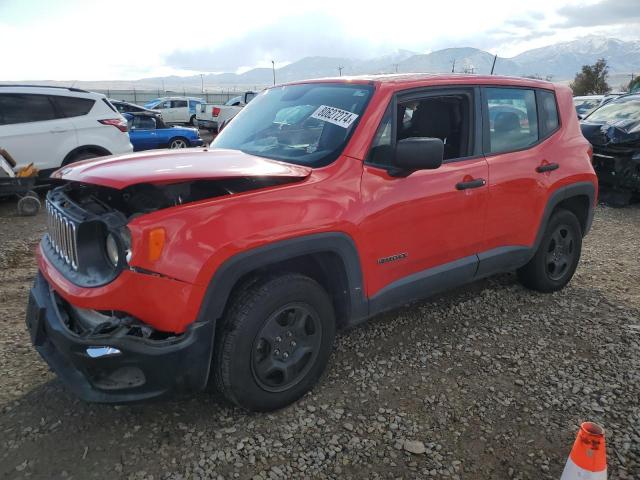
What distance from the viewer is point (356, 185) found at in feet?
9.04

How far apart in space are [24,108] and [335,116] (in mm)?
6778

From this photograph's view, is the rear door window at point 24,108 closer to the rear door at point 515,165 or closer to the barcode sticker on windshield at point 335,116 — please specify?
the barcode sticker on windshield at point 335,116

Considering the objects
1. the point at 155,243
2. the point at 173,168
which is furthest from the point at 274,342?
the point at 173,168

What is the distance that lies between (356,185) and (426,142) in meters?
0.46

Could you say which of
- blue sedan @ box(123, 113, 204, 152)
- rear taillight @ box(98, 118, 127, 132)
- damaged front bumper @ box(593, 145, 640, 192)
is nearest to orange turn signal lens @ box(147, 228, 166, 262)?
rear taillight @ box(98, 118, 127, 132)

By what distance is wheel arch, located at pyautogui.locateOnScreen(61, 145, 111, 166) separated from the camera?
26.1ft

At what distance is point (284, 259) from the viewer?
2510 mm

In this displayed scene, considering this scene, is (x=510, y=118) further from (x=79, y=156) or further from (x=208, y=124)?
(x=208, y=124)

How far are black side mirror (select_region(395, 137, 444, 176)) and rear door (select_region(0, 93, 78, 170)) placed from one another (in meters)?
6.96

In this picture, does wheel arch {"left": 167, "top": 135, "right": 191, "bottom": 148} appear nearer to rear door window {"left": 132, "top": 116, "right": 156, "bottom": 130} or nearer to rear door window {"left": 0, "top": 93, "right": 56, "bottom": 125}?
rear door window {"left": 132, "top": 116, "right": 156, "bottom": 130}

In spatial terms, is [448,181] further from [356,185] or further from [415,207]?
[356,185]

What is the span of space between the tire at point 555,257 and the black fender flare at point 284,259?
2077mm

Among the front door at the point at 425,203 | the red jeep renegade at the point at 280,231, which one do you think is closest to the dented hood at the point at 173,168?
the red jeep renegade at the point at 280,231

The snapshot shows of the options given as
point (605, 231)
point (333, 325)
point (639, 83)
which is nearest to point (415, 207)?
point (333, 325)
